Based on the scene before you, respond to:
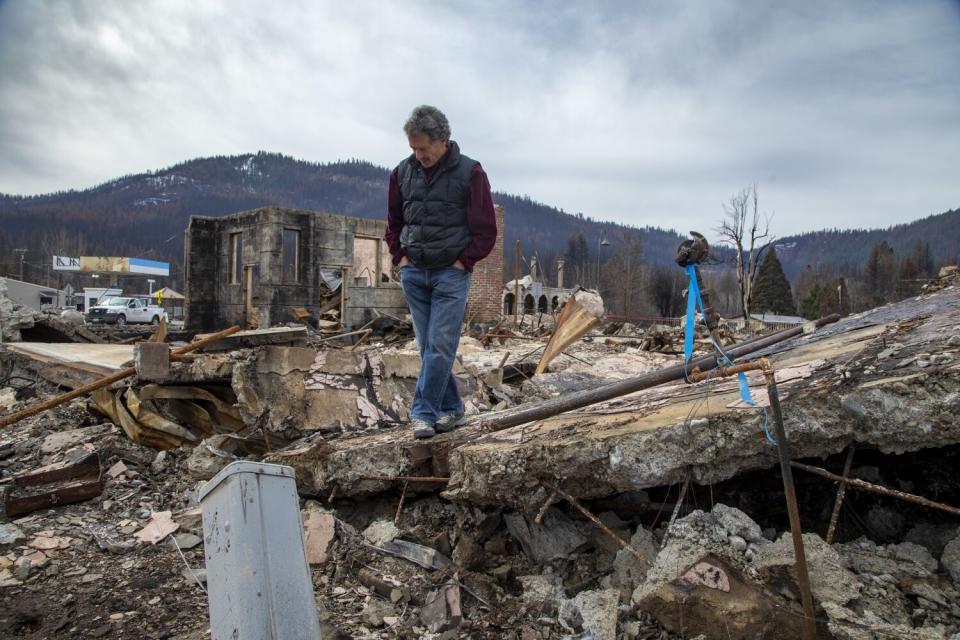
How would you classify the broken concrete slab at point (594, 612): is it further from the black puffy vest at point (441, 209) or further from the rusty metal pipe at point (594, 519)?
the black puffy vest at point (441, 209)

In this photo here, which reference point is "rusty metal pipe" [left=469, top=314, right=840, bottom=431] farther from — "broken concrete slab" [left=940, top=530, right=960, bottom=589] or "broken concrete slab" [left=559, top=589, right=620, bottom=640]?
"broken concrete slab" [left=940, top=530, right=960, bottom=589]

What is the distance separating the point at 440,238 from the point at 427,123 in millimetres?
633

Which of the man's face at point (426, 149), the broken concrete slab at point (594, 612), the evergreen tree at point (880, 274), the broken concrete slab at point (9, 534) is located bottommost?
the broken concrete slab at point (9, 534)

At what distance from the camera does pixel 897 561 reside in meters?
2.10

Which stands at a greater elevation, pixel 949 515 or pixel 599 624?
pixel 949 515

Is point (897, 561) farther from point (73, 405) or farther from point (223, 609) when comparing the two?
point (73, 405)

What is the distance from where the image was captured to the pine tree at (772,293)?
164ft

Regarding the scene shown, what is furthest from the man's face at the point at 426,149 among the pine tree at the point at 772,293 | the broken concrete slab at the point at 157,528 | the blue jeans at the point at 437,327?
the pine tree at the point at 772,293

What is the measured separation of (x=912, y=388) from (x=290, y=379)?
405cm

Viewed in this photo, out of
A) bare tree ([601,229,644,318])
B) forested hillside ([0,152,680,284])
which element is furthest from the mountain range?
bare tree ([601,229,644,318])

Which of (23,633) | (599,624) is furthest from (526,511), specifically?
(23,633)

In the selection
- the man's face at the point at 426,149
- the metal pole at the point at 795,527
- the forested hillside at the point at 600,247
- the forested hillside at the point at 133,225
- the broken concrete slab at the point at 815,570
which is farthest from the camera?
the forested hillside at the point at 133,225

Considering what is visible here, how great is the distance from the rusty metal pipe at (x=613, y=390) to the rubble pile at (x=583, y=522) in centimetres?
7

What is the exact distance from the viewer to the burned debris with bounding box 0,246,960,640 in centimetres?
201
